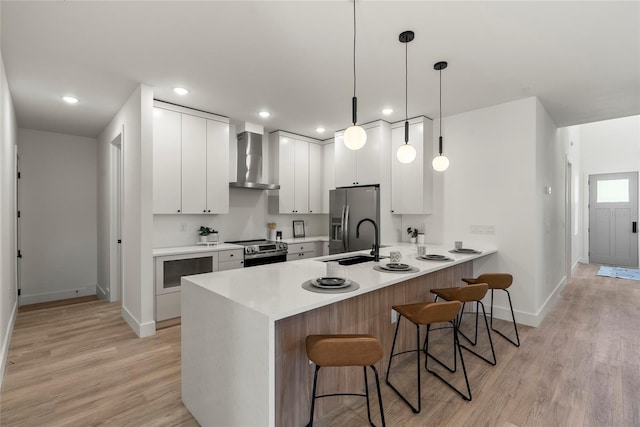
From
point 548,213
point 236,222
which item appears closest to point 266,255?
point 236,222

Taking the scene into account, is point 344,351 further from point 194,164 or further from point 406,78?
point 194,164

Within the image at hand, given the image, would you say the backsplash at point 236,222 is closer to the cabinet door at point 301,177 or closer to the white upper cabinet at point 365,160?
the cabinet door at point 301,177

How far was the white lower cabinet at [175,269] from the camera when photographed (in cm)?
342

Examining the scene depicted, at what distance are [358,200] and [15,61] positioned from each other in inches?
156

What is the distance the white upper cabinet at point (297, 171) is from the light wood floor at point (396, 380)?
8.54ft

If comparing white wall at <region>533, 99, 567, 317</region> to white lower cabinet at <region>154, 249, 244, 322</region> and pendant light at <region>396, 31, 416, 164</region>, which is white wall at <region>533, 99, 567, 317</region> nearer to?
pendant light at <region>396, 31, 416, 164</region>

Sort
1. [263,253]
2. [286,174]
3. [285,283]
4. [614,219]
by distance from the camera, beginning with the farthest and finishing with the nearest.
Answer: [614,219] → [286,174] → [263,253] → [285,283]

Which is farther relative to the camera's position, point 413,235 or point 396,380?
point 413,235

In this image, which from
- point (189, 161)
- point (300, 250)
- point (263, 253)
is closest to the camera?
point (189, 161)

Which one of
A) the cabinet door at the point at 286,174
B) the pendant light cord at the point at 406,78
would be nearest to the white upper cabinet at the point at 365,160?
the pendant light cord at the point at 406,78

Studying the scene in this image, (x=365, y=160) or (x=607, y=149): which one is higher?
(x=607, y=149)

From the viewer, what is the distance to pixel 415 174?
4344 mm

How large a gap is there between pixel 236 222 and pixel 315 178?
1.65 metres

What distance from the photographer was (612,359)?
2.78 metres
